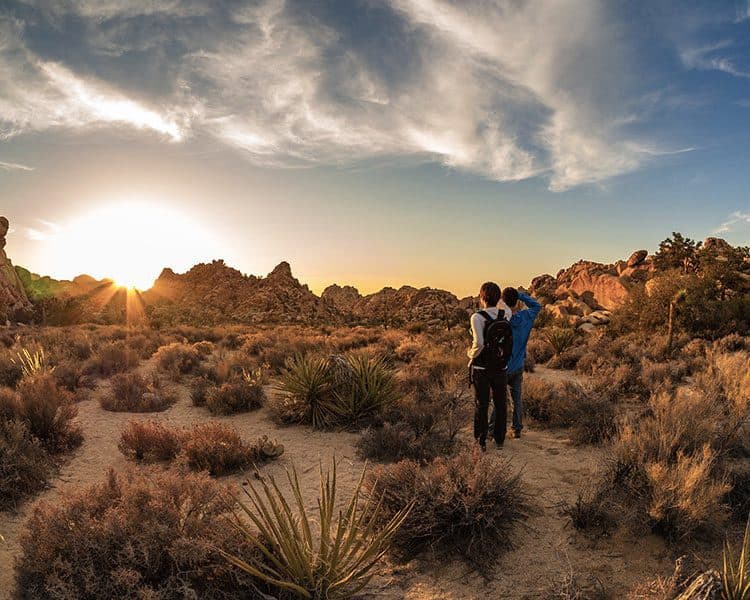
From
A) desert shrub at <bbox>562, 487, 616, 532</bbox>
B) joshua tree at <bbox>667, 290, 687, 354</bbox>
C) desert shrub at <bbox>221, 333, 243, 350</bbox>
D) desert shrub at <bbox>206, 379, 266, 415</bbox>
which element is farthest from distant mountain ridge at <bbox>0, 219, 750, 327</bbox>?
desert shrub at <bbox>562, 487, 616, 532</bbox>

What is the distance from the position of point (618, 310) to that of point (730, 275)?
6469 mm

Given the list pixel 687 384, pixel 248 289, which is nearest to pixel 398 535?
pixel 687 384

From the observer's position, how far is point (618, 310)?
22797mm

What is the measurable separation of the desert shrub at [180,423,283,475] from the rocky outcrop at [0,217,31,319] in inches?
1207

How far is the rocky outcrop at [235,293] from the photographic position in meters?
60.2

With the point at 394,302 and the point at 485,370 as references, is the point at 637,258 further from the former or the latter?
the point at 485,370

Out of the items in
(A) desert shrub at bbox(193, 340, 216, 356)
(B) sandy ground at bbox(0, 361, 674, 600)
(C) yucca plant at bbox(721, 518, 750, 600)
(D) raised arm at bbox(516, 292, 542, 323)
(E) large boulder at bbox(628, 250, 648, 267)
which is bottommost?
(B) sandy ground at bbox(0, 361, 674, 600)

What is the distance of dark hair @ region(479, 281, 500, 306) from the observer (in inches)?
250

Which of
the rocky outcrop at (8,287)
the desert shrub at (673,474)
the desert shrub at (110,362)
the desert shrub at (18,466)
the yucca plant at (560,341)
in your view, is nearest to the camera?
the desert shrub at (673,474)

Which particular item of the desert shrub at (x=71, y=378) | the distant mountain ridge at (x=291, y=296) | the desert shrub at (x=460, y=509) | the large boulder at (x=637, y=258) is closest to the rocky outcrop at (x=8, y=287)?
the distant mountain ridge at (x=291, y=296)

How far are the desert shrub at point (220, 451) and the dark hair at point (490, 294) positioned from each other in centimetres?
379

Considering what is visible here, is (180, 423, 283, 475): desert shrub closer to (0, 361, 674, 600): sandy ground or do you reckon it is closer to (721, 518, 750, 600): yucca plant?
(0, 361, 674, 600): sandy ground

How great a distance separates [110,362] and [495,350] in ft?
35.9

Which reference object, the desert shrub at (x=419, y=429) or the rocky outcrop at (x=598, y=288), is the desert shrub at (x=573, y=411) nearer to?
the desert shrub at (x=419, y=429)
